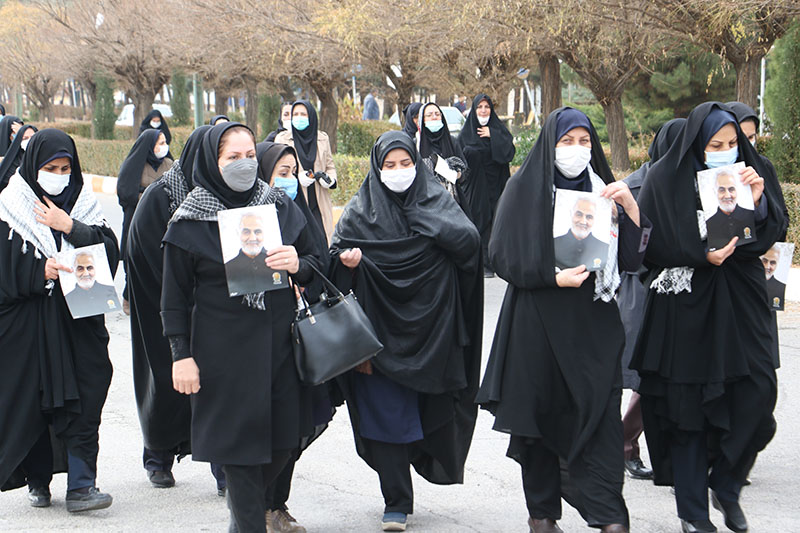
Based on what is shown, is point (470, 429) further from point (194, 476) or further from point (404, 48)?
point (404, 48)

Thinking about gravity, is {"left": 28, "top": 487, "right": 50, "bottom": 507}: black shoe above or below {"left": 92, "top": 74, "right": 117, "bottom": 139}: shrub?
below

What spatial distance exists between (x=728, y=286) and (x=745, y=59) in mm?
8431

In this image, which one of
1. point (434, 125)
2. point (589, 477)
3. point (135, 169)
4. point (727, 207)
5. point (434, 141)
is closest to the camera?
point (589, 477)

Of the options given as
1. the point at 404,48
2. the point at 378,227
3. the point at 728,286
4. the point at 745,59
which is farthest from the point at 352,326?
the point at 404,48

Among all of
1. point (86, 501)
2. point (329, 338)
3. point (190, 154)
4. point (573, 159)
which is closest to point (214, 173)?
point (190, 154)

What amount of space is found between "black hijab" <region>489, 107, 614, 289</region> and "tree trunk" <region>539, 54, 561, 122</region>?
37.8 ft

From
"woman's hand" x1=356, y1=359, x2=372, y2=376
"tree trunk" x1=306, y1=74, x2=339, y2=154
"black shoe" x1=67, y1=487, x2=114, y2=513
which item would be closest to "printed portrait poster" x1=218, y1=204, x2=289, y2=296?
"woman's hand" x1=356, y1=359, x2=372, y2=376

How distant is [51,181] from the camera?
4586 millimetres

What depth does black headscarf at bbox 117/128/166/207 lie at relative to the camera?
747cm

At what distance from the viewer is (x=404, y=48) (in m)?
16.3

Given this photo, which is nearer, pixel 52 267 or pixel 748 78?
pixel 52 267

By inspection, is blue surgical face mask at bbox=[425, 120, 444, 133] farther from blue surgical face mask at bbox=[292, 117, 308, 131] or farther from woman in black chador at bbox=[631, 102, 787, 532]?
woman in black chador at bbox=[631, 102, 787, 532]

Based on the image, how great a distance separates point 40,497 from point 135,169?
3.32 m

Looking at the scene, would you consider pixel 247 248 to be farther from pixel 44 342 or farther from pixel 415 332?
pixel 44 342
